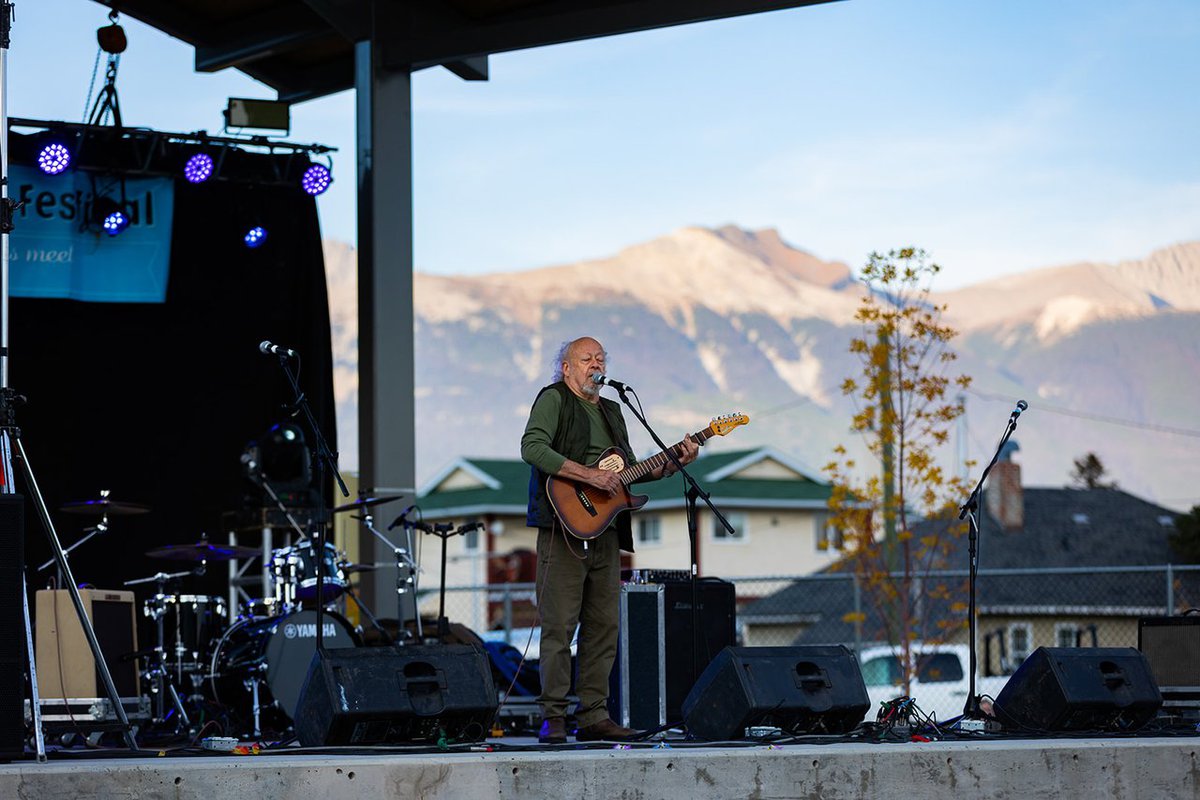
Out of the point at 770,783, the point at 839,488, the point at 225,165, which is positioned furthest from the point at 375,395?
the point at 770,783

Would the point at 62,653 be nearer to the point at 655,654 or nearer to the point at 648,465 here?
the point at 655,654

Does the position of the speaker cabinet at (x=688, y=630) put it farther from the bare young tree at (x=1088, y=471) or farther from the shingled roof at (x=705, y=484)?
the bare young tree at (x=1088, y=471)

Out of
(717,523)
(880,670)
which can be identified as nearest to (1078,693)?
(880,670)

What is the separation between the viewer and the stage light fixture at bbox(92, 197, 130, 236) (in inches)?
403

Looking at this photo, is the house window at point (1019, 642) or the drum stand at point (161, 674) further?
the house window at point (1019, 642)

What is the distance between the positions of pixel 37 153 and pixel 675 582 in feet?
17.5

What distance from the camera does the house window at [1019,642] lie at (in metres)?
22.6

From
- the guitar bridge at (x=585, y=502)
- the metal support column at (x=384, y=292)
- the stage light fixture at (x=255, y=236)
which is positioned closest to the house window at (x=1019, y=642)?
the metal support column at (x=384, y=292)

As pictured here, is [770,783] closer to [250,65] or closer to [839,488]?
[839,488]

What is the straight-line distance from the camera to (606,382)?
6680mm

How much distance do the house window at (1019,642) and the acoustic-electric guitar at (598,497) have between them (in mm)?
16477

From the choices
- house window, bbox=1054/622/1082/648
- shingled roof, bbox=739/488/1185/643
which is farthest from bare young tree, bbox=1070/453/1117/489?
house window, bbox=1054/622/1082/648

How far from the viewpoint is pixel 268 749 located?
5867 mm

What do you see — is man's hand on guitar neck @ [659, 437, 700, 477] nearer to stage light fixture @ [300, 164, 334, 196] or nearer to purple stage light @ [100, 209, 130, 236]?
stage light fixture @ [300, 164, 334, 196]
